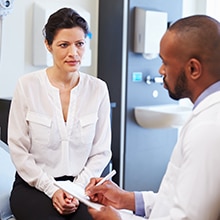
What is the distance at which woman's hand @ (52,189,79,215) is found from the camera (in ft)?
5.36

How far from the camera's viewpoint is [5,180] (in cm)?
192

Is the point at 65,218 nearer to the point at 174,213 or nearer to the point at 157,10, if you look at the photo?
the point at 174,213

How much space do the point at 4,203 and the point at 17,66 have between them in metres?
0.99

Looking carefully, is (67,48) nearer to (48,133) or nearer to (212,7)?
(48,133)

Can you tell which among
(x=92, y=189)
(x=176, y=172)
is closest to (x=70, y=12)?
(x=92, y=189)

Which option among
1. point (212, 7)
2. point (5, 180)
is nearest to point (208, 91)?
point (5, 180)

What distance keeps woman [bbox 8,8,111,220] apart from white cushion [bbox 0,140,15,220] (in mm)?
64

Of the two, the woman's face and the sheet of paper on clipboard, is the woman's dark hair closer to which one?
the woman's face

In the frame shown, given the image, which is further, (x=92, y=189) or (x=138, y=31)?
(x=138, y=31)

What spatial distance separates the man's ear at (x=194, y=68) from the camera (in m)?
1.05

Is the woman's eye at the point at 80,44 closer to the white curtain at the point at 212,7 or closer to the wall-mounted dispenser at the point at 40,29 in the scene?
the wall-mounted dispenser at the point at 40,29

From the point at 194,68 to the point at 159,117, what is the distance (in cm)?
185

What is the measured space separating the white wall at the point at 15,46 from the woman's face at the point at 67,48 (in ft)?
2.17

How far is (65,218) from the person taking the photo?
1658mm
